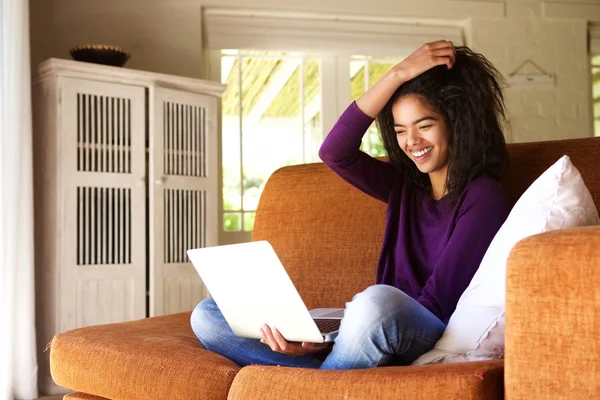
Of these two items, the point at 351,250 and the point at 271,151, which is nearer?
the point at 351,250

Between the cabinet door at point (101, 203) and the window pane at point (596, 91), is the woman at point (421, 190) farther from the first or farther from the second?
the window pane at point (596, 91)

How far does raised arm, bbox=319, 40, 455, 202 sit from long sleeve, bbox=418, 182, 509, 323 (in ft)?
1.25

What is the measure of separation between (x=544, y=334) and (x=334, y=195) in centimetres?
121

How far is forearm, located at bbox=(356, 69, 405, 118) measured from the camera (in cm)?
183

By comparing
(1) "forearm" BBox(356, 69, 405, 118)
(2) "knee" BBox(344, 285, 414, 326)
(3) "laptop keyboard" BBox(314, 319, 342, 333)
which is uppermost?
(1) "forearm" BBox(356, 69, 405, 118)

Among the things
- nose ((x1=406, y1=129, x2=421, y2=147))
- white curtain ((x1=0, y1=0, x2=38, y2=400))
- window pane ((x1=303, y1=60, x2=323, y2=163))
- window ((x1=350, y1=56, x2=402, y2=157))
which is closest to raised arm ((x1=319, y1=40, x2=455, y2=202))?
nose ((x1=406, y1=129, x2=421, y2=147))

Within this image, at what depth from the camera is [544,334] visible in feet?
3.58

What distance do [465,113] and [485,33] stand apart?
3451 millimetres

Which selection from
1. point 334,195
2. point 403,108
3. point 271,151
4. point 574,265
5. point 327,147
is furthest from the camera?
point 271,151

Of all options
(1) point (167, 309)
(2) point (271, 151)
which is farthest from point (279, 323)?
(2) point (271, 151)

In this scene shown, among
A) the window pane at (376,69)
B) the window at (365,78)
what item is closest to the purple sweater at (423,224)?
the window at (365,78)

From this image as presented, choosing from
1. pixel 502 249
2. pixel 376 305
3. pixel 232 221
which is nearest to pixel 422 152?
pixel 502 249

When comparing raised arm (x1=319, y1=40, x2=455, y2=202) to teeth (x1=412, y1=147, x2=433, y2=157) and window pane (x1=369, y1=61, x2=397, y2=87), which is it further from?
window pane (x1=369, y1=61, x2=397, y2=87)

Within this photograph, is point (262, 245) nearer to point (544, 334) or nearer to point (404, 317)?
point (404, 317)
